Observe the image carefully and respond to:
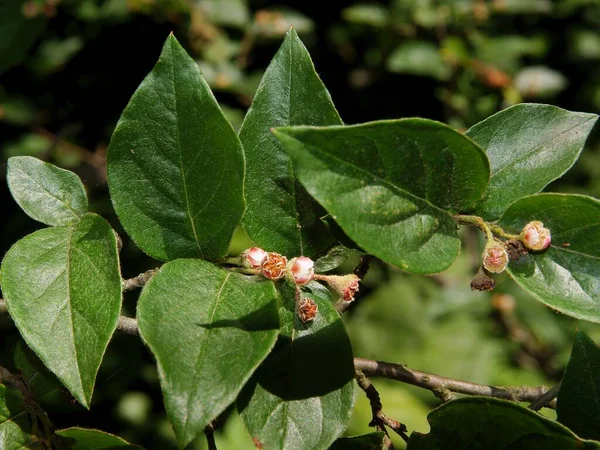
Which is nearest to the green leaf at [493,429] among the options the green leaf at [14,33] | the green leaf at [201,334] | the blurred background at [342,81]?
the green leaf at [201,334]

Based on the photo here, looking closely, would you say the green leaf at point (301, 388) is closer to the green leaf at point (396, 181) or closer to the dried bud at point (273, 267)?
the dried bud at point (273, 267)

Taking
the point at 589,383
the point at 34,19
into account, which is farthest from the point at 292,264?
the point at 34,19

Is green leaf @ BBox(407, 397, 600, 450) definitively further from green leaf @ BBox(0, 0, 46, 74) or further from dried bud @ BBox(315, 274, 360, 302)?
green leaf @ BBox(0, 0, 46, 74)

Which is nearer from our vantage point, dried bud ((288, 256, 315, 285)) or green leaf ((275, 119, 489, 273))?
green leaf ((275, 119, 489, 273))

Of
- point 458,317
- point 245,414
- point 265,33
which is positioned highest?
point 265,33

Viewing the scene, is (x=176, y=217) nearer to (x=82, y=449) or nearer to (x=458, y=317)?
(x=82, y=449)

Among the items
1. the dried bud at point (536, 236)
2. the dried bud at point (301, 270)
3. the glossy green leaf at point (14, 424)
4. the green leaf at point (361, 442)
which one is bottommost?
the green leaf at point (361, 442)

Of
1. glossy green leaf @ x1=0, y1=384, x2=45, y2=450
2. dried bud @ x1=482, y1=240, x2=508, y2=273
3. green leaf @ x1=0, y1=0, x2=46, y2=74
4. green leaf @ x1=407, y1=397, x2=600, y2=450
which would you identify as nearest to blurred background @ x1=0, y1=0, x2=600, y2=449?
green leaf @ x1=0, y1=0, x2=46, y2=74
